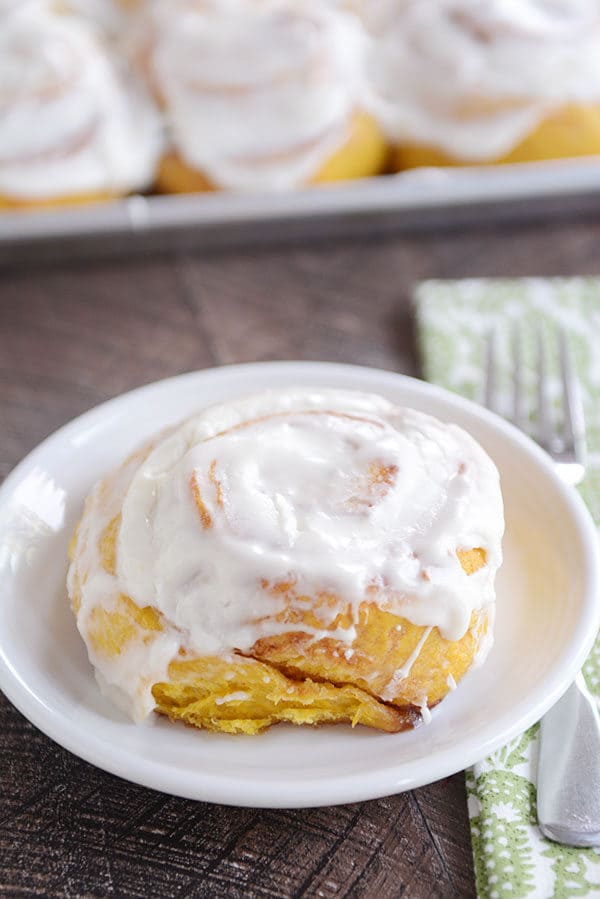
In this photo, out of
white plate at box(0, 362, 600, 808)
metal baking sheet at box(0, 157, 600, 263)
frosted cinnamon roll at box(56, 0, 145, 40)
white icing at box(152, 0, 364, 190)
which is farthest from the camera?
frosted cinnamon roll at box(56, 0, 145, 40)

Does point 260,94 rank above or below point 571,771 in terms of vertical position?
above

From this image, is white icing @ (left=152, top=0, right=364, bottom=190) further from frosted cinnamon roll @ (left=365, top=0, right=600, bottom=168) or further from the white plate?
the white plate

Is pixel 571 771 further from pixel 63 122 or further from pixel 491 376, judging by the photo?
pixel 63 122

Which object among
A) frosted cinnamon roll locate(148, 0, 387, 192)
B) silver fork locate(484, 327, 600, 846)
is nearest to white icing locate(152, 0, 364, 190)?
frosted cinnamon roll locate(148, 0, 387, 192)

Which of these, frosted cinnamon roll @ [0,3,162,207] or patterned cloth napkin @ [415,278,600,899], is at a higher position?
frosted cinnamon roll @ [0,3,162,207]

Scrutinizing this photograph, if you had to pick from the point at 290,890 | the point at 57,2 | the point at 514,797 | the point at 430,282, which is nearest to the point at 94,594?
the point at 290,890

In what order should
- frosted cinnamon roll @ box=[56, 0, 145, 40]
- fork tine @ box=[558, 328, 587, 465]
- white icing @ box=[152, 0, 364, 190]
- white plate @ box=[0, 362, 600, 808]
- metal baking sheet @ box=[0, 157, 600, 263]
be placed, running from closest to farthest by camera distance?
white plate @ box=[0, 362, 600, 808]
fork tine @ box=[558, 328, 587, 465]
metal baking sheet @ box=[0, 157, 600, 263]
white icing @ box=[152, 0, 364, 190]
frosted cinnamon roll @ box=[56, 0, 145, 40]

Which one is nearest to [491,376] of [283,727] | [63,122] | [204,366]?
[204,366]
